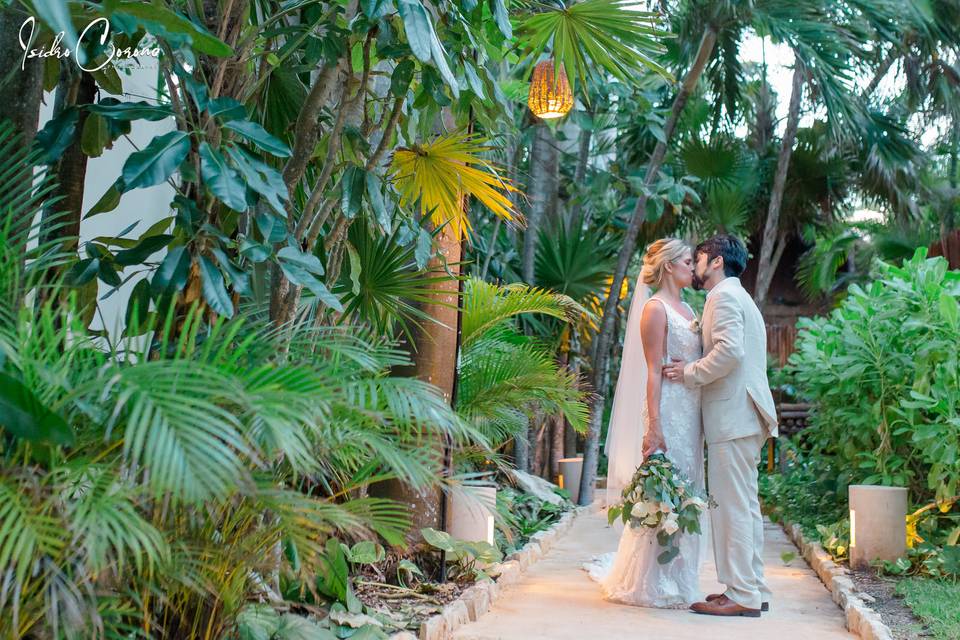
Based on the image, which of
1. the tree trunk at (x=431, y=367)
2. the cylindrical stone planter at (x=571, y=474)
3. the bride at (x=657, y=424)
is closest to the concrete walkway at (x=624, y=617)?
the bride at (x=657, y=424)

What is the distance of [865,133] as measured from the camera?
11375mm

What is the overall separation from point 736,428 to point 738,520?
Answer: 0.43 m

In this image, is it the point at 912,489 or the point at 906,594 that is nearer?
the point at 906,594

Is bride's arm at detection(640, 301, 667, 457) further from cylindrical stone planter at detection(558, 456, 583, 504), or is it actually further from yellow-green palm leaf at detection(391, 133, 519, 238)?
cylindrical stone planter at detection(558, 456, 583, 504)

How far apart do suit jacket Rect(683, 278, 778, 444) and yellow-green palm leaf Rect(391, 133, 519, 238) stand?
1.16 meters

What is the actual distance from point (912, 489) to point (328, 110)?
14.7 feet

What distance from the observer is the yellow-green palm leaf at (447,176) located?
4266mm

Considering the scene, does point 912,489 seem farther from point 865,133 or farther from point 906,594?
point 865,133

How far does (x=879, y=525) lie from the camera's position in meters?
5.65

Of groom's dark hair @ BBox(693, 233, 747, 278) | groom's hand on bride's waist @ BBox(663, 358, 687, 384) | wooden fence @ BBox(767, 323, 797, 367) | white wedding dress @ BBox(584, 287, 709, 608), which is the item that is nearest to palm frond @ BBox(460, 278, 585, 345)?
white wedding dress @ BBox(584, 287, 709, 608)

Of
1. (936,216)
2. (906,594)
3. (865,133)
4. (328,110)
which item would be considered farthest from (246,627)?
(936,216)

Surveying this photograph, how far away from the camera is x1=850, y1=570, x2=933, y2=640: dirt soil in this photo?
13.5 ft

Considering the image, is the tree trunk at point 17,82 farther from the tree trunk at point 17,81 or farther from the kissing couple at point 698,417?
the kissing couple at point 698,417

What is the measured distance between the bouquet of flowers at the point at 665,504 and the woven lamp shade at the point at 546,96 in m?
3.72
